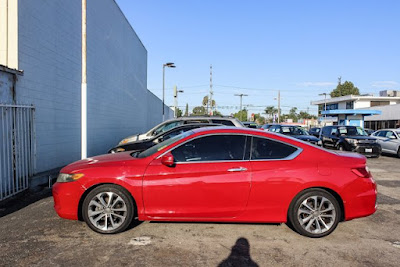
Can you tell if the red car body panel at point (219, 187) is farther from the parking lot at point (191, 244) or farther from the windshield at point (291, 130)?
the windshield at point (291, 130)

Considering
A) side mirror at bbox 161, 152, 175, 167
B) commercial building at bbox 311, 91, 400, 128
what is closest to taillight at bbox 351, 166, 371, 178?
side mirror at bbox 161, 152, 175, 167

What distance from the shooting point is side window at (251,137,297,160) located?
4.18 m

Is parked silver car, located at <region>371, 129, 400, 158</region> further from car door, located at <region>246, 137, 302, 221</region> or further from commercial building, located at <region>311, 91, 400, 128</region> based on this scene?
commercial building, located at <region>311, 91, 400, 128</region>

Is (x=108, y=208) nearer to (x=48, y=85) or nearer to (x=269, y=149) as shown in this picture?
(x=269, y=149)

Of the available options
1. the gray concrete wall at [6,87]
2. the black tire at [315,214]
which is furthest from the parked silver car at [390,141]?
the gray concrete wall at [6,87]

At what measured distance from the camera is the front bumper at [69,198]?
4020 mm

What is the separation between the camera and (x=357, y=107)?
1977 inches

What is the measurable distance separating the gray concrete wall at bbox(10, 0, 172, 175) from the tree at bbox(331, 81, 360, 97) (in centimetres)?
7183

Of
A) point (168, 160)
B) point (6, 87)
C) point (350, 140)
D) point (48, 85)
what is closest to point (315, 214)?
point (168, 160)

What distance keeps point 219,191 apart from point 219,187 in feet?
0.18

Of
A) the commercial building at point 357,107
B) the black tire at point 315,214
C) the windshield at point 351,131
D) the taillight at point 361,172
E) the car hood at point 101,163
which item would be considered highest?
the commercial building at point 357,107

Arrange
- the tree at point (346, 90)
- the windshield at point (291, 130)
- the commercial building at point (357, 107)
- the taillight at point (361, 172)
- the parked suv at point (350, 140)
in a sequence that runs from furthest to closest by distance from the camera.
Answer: the tree at point (346, 90) < the commercial building at point (357, 107) < the windshield at point (291, 130) < the parked suv at point (350, 140) < the taillight at point (361, 172)

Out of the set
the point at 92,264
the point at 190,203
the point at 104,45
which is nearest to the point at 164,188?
the point at 190,203

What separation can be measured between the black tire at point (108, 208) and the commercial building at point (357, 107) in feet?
143
